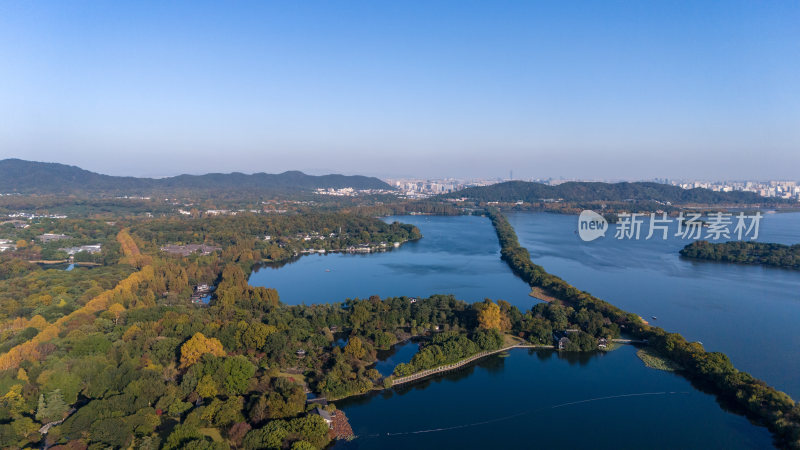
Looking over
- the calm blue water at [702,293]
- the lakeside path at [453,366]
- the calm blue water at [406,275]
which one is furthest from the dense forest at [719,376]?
the calm blue water at [406,275]

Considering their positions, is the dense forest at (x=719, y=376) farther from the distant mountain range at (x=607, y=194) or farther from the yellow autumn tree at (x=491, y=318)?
the distant mountain range at (x=607, y=194)

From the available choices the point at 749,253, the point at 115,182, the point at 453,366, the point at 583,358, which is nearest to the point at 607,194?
the point at 749,253

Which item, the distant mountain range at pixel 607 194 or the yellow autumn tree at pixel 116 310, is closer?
the yellow autumn tree at pixel 116 310

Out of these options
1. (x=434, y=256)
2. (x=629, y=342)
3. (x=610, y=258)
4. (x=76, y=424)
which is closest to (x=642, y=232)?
(x=610, y=258)

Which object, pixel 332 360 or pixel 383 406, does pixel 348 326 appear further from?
pixel 383 406

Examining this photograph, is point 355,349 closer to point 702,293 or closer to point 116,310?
point 116,310
